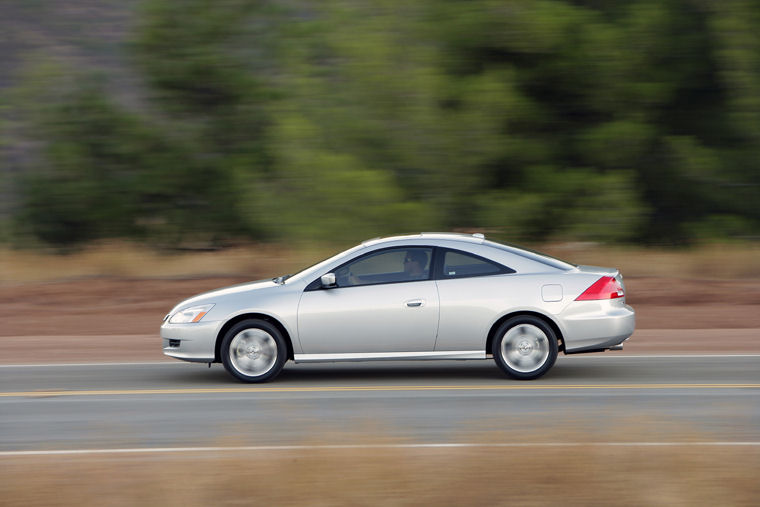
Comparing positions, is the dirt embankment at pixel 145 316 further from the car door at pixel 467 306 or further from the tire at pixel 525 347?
the car door at pixel 467 306

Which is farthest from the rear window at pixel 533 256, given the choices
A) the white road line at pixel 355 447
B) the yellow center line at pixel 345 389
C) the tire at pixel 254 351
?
the white road line at pixel 355 447

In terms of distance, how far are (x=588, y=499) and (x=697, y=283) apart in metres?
15.1

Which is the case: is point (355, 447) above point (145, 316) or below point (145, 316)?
below

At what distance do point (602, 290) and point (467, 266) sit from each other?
1382 millimetres

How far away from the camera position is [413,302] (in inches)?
422

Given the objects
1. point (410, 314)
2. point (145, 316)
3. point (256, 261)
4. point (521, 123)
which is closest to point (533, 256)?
point (410, 314)

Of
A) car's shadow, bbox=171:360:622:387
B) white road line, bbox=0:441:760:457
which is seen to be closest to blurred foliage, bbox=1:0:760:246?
car's shadow, bbox=171:360:622:387

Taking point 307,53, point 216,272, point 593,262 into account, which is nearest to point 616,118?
point 593,262

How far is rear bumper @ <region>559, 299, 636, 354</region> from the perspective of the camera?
10781 millimetres

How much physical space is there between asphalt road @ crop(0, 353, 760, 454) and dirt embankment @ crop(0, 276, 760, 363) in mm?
1353

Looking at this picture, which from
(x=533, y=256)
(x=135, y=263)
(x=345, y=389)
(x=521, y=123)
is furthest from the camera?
(x=135, y=263)

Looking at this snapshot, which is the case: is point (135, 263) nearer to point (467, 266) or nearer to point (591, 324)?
point (467, 266)

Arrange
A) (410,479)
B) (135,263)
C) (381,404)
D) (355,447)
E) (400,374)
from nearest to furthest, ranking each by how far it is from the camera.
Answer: (410,479), (355,447), (381,404), (400,374), (135,263)

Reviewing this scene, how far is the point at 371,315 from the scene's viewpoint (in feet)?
35.2
